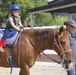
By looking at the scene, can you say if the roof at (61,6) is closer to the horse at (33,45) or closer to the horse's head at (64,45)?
the horse at (33,45)

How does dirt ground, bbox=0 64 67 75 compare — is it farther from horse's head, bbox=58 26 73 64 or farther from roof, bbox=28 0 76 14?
horse's head, bbox=58 26 73 64

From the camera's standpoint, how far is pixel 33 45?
630cm

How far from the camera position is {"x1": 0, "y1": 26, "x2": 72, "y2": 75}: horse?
593 centimetres

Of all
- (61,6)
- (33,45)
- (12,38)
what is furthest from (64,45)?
(61,6)

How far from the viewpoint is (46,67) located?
11938mm

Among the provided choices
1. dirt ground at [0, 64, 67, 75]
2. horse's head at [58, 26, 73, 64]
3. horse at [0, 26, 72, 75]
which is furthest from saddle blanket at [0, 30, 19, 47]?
dirt ground at [0, 64, 67, 75]

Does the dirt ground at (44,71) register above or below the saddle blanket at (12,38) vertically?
below

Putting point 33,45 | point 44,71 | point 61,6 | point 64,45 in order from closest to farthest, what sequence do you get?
point 64,45 → point 33,45 → point 44,71 → point 61,6

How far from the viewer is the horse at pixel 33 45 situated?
233 inches

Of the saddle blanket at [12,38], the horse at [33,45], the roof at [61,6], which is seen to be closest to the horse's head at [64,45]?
the horse at [33,45]

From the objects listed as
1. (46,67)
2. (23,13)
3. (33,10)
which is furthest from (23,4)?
(46,67)

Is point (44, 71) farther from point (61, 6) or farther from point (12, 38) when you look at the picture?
point (12, 38)

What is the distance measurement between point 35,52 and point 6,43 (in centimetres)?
66

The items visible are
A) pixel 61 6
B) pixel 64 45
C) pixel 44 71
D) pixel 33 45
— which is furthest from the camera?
pixel 61 6
